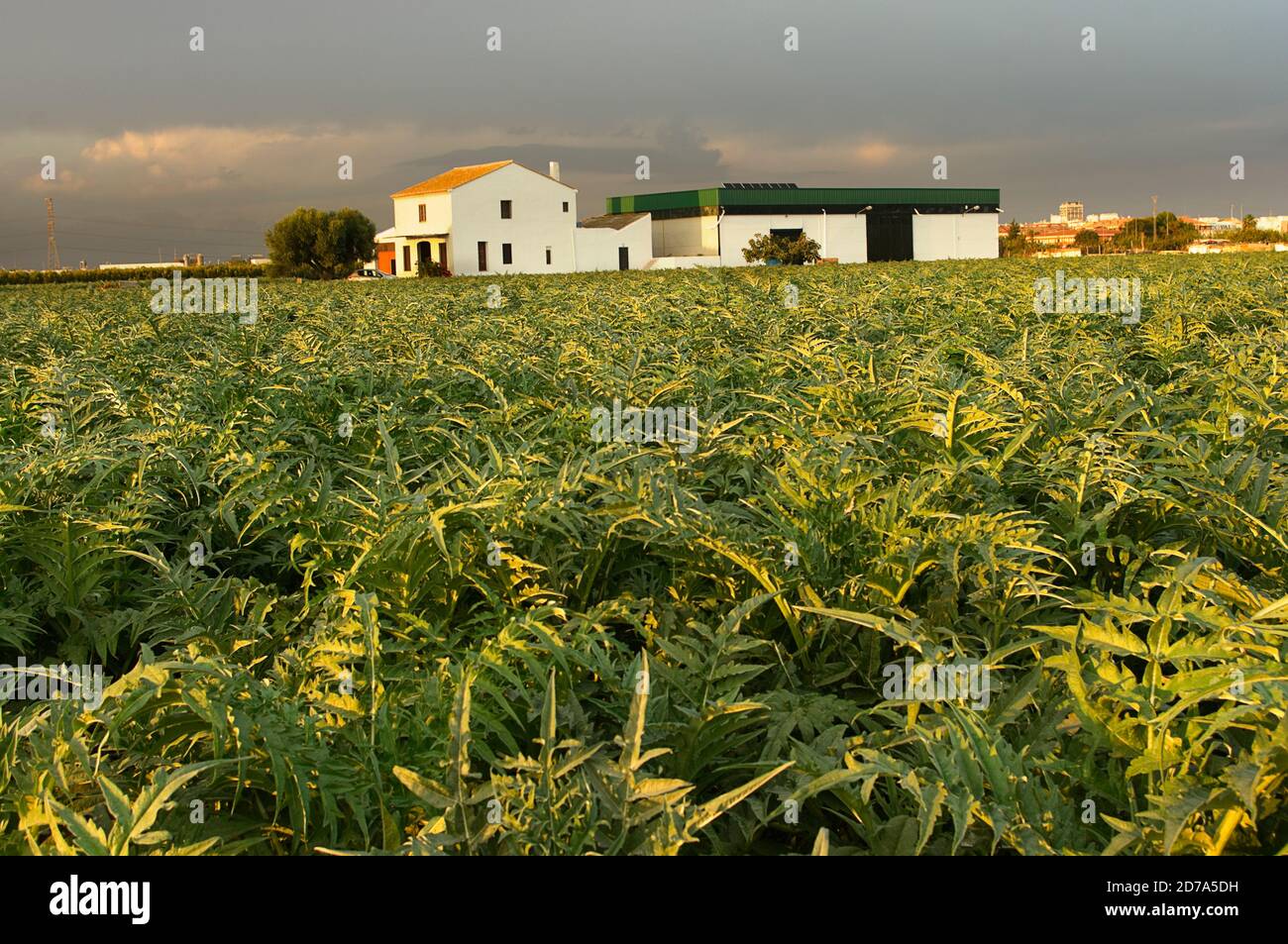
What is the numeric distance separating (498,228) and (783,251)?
2077 cm

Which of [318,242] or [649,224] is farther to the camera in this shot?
[649,224]

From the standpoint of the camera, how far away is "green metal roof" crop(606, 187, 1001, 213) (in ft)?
270

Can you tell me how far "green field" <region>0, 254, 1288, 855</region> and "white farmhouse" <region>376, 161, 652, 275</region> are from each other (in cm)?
6965

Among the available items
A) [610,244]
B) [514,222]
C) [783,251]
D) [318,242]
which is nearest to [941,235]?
[783,251]

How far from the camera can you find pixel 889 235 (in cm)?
8675

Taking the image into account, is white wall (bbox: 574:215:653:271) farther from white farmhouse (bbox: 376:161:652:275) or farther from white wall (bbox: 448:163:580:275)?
white wall (bbox: 448:163:580:275)

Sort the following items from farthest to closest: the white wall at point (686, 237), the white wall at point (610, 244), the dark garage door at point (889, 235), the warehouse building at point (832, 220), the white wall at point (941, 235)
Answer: the white wall at point (941, 235) < the dark garage door at point (889, 235) < the white wall at point (686, 237) < the warehouse building at point (832, 220) < the white wall at point (610, 244)

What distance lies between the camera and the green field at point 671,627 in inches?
75.4

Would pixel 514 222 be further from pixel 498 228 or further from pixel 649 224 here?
pixel 649 224

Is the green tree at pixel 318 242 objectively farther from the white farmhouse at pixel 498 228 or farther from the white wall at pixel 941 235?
the white wall at pixel 941 235

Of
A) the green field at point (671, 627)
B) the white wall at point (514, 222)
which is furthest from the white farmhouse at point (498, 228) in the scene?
the green field at point (671, 627)

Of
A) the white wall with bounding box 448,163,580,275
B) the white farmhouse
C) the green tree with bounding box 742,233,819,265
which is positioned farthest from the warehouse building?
the green tree with bounding box 742,233,819,265

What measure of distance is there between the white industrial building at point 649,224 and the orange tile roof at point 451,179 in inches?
6.4

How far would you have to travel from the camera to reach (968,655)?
2725 mm
